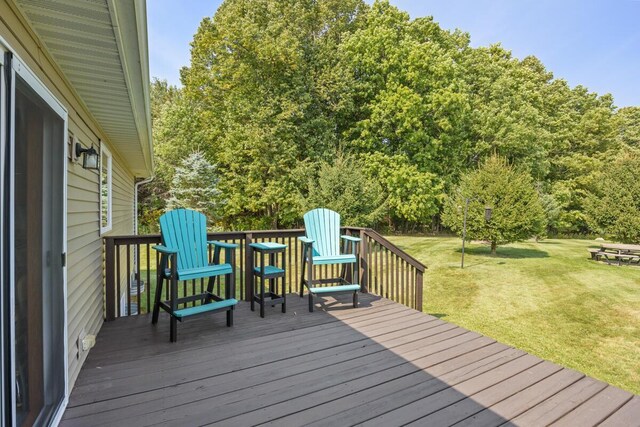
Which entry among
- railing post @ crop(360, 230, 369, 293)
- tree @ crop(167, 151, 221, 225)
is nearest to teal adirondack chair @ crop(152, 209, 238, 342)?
railing post @ crop(360, 230, 369, 293)

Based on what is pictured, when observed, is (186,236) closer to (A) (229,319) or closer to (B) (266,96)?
(A) (229,319)

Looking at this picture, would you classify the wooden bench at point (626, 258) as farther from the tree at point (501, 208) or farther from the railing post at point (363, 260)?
the railing post at point (363, 260)

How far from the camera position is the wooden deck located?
1.95m

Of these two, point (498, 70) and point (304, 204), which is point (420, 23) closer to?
point (498, 70)

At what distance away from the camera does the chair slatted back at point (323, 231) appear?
4.20 m

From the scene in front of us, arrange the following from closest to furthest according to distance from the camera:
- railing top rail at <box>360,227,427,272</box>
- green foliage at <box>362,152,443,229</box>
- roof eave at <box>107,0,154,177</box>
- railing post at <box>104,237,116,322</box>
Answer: roof eave at <box>107,0,154,177</box>, railing post at <box>104,237,116,322</box>, railing top rail at <box>360,227,427,272</box>, green foliage at <box>362,152,443,229</box>

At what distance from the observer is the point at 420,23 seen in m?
17.2

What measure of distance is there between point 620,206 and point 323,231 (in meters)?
14.0

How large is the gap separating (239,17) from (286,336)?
16284mm

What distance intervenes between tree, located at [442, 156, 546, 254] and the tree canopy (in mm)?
3515

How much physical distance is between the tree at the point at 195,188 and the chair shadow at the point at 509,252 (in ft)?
34.5

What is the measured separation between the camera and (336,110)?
53.1 ft

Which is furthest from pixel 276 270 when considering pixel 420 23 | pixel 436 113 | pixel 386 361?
pixel 420 23

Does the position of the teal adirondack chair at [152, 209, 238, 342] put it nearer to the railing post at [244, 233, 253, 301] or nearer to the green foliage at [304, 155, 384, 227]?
the railing post at [244, 233, 253, 301]
